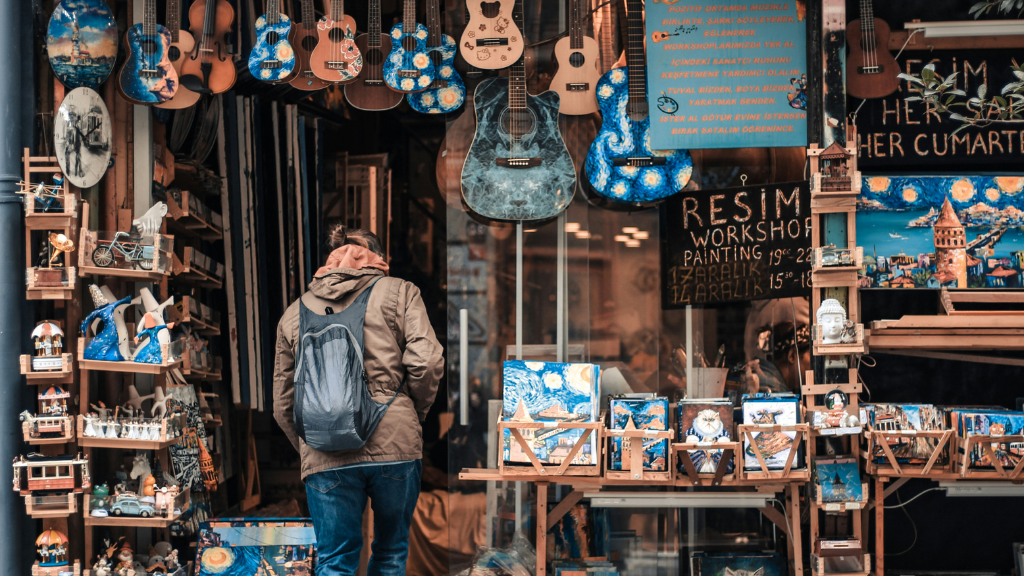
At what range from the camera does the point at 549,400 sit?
16.1ft

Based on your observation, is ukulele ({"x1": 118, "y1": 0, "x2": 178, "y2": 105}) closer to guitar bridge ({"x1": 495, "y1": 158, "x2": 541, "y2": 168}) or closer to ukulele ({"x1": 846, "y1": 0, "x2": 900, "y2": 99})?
guitar bridge ({"x1": 495, "y1": 158, "x2": 541, "y2": 168})

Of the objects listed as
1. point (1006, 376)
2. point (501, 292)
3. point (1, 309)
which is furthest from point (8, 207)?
point (1006, 376)

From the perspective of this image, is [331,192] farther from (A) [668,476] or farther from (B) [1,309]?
(A) [668,476]

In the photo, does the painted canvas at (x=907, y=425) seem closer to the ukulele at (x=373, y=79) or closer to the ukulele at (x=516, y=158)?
the ukulele at (x=516, y=158)

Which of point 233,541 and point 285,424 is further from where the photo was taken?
point 233,541

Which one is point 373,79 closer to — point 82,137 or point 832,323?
point 82,137

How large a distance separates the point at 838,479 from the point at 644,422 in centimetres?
103

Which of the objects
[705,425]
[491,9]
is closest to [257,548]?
[705,425]

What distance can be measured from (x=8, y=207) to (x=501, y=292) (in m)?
2.62

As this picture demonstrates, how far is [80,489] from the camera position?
15.1 feet

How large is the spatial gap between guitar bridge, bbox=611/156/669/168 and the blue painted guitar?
1166 millimetres

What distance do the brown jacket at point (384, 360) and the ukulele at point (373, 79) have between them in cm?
135

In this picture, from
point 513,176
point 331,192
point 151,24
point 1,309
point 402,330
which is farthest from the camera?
point 331,192

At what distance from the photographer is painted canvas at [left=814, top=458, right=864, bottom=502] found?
475cm
